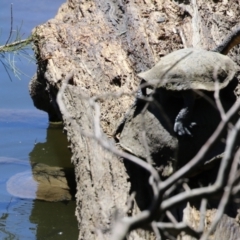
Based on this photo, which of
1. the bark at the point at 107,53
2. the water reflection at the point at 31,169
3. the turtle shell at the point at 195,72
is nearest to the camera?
the turtle shell at the point at 195,72

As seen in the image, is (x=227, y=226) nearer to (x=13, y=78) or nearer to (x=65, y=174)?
(x=65, y=174)

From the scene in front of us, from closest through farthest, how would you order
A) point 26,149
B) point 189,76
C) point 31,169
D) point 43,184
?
point 189,76 < point 43,184 < point 31,169 < point 26,149

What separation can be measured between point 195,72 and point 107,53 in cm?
129

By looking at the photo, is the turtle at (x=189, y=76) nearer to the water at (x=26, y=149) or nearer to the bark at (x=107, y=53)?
the bark at (x=107, y=53)

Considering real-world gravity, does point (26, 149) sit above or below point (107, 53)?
below

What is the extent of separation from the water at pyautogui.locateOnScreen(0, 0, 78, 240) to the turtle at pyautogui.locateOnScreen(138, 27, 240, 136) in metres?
1.66

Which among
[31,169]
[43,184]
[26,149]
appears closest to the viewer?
[43,184]

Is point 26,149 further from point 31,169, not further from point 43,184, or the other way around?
point 43,184

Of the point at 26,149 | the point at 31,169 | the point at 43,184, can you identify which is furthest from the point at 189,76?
the point at 26,149

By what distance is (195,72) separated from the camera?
354 cm

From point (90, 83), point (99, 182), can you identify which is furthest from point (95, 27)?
Result: point (99, 182)

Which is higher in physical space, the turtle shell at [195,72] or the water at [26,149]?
the turtle shell at [195,72]

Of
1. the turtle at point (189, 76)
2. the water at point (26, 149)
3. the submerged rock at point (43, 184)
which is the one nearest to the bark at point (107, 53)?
the turtle at point (189, 76)

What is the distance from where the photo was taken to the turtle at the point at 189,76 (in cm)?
352
